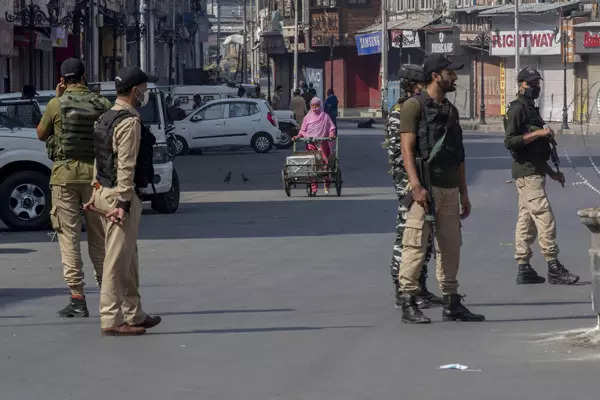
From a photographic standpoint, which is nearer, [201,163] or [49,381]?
[49,381]

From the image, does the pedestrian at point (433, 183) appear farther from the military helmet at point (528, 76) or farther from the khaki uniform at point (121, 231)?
the military helmet at point (528, 76)

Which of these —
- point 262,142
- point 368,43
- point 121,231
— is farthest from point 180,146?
point 368,43

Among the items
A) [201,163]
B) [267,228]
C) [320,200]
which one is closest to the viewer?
[267,228]

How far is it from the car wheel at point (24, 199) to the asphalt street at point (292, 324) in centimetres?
29

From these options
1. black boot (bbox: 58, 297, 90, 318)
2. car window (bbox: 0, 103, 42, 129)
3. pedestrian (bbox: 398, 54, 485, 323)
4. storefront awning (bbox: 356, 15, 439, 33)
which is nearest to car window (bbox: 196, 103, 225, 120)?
car window (bbox: 0, 103, 42, 129)

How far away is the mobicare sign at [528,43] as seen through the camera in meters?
65.1

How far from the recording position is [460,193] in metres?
10.7

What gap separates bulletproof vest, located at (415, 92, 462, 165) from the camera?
10406 mm

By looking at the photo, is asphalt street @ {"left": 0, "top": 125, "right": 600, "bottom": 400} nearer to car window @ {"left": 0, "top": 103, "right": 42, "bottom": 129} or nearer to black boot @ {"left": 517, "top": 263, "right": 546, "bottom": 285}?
black boot @ {"left": 517, "top": 263, "right": 546, "bottom": 285}

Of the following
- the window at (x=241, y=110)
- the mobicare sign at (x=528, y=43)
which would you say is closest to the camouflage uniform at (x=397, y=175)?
the window at (x=241, y=110)

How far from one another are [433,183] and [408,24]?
7046 cm

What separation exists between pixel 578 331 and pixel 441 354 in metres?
1.28

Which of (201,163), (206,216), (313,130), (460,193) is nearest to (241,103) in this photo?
(201,163)

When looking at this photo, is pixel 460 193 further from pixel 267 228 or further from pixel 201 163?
pixel 201 163
